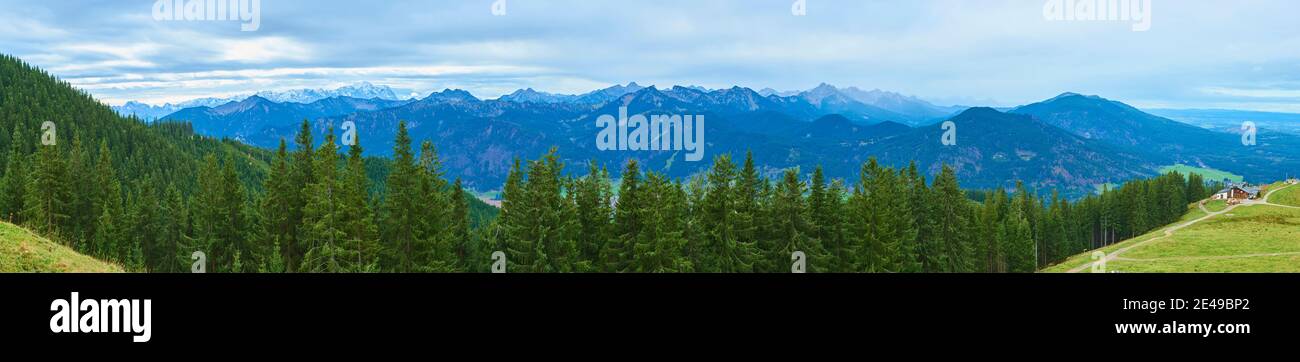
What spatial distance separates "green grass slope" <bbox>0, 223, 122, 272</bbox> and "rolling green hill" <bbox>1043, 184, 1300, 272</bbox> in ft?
298

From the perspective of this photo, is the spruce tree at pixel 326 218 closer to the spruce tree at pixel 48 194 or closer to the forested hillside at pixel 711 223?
the forested hillside at pixel 711 223

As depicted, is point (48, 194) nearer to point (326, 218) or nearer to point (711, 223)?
point (326, 218)

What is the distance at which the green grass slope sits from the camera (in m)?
30.7

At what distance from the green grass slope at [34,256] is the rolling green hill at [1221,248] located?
298ft

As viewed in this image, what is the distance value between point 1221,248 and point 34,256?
11699cm

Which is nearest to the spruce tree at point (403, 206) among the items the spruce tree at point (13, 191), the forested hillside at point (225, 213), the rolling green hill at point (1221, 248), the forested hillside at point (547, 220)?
the forested hillside at point (547, 220)

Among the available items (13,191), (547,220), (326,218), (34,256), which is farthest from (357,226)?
(13,191)

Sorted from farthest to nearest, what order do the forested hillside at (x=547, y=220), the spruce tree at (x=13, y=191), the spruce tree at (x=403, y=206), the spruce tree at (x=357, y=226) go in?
the spruce tree at (x=13, y=191) → the spruce tree at (x=403, y=206) → the forested hillside at (x=547, y=220) → the spruce tree at (x=357, y=226)

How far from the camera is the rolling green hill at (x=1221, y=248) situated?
80.8m

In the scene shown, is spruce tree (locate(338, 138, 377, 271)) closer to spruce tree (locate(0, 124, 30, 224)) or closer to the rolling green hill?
spruce tree (locate(0, 124, 30, 224))

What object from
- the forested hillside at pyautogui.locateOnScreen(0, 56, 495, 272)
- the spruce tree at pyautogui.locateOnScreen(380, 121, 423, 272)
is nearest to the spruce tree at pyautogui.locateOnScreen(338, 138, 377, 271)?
the forested hillside at pyautogui.locateOnScreen(0, 56, 495, 272)

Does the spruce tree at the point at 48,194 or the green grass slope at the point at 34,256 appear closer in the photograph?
the green grass slope at the point at 34,256

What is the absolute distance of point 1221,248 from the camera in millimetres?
94125
